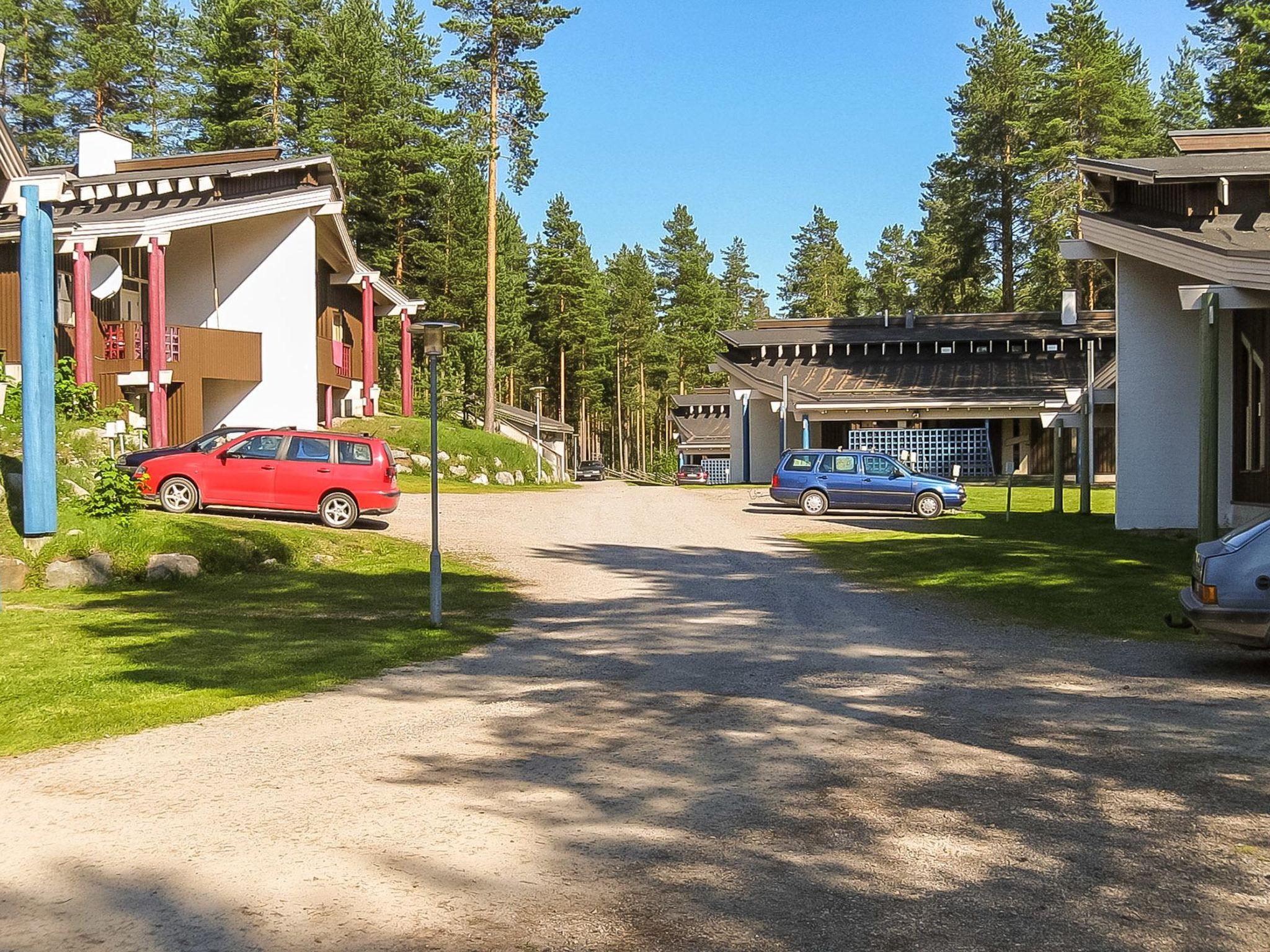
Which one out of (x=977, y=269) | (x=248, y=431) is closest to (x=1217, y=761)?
(x=248, y=431)

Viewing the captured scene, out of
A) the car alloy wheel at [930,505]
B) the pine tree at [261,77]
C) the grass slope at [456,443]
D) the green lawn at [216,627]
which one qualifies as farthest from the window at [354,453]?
the pine tree at [261,77]

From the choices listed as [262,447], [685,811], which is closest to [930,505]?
[262,447]

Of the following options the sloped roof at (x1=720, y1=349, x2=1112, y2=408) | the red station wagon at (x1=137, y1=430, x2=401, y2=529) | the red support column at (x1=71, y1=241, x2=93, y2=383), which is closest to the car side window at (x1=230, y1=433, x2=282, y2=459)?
the red station wagon at (x1=137, y1=430, x2=401, y2=529)

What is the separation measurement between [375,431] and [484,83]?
18.1 metres

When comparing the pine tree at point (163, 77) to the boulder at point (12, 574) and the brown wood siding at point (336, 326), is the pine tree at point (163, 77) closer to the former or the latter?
the brown wood siding at point (336, 326)

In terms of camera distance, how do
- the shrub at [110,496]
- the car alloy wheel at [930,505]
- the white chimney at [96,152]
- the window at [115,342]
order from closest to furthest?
the shrub at [110,496]
the car alloy wheel at [930,505]
the window at [115,342]
the white chimney at [96,152]

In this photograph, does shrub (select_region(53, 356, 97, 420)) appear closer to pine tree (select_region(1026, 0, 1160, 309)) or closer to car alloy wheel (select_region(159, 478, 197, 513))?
car alloy wheel (select_region(159, 478, 197, 513))

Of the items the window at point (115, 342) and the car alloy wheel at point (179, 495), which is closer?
the car alloy wheel at point (179, 495)

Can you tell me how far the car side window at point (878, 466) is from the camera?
2775 cm

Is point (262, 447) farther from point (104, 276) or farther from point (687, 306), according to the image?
point (687, 306)

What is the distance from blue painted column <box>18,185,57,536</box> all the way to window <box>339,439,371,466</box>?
6.39 meters

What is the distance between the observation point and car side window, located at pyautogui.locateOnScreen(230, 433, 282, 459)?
829 inches

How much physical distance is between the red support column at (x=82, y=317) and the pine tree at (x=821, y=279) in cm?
7742

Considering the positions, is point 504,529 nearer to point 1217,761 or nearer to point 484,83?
point 1217,761
